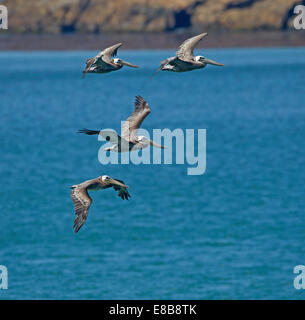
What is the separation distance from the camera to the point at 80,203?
64.0 ft

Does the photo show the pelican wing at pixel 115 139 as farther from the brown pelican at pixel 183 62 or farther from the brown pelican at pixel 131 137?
the brown pelican at pixel 183 62

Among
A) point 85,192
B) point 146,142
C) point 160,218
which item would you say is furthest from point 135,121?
point 160,218

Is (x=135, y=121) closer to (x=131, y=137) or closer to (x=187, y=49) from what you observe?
(x=131, y=137)

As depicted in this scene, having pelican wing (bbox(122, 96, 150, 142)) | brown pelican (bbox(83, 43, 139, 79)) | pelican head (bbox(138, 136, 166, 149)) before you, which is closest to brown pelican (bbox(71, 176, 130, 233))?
pelican head (bbox(138, 136, 166, 149))

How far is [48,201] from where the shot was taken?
7294 centimetres

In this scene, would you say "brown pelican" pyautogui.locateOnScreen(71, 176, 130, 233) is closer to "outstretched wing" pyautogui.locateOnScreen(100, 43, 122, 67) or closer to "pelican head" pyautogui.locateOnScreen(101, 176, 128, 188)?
"pelican head" pyautogui.locateOnScreen(101, 176, 128, 188)

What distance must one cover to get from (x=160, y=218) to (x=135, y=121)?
143ft

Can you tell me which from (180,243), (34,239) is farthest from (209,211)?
(34,239)

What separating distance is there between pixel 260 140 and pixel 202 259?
55.1 metres

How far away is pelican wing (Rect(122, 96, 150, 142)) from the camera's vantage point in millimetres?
21244

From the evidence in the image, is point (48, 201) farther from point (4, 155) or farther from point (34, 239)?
point (4, 155)

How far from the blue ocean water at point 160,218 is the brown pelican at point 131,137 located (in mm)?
27148
